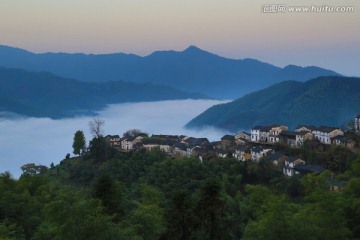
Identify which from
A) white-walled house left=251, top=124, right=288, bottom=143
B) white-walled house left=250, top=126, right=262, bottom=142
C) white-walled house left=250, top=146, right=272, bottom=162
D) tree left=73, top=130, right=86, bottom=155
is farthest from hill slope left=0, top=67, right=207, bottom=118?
white-walled house left=250, top=146, right=272, bottom=162

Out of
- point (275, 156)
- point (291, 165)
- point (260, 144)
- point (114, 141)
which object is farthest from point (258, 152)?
point (114, 141)

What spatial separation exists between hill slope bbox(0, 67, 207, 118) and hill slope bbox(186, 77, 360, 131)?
76.9 meters

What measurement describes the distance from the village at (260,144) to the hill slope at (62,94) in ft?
355

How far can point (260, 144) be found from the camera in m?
35.0

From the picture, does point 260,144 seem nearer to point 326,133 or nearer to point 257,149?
point 257,149

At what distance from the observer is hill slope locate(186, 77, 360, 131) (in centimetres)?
7225

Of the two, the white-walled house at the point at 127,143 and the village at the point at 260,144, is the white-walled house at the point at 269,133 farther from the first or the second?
the white-walled house at the point at 127,143

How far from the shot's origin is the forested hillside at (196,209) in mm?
10603

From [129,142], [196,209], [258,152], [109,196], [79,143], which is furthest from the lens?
[79,143]

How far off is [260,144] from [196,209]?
21300 millimetres

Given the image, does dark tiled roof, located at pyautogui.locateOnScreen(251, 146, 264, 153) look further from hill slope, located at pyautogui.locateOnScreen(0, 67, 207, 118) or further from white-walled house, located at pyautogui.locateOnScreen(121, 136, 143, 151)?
hill slope, located at pyautogui.locateOnScreen(0, 67, 207, 118)

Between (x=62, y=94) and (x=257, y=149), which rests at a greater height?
(x=62, y=94)

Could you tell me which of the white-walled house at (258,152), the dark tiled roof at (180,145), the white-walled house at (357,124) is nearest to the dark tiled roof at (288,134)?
the white-walled house at (258,152)

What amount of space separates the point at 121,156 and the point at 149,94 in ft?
502
